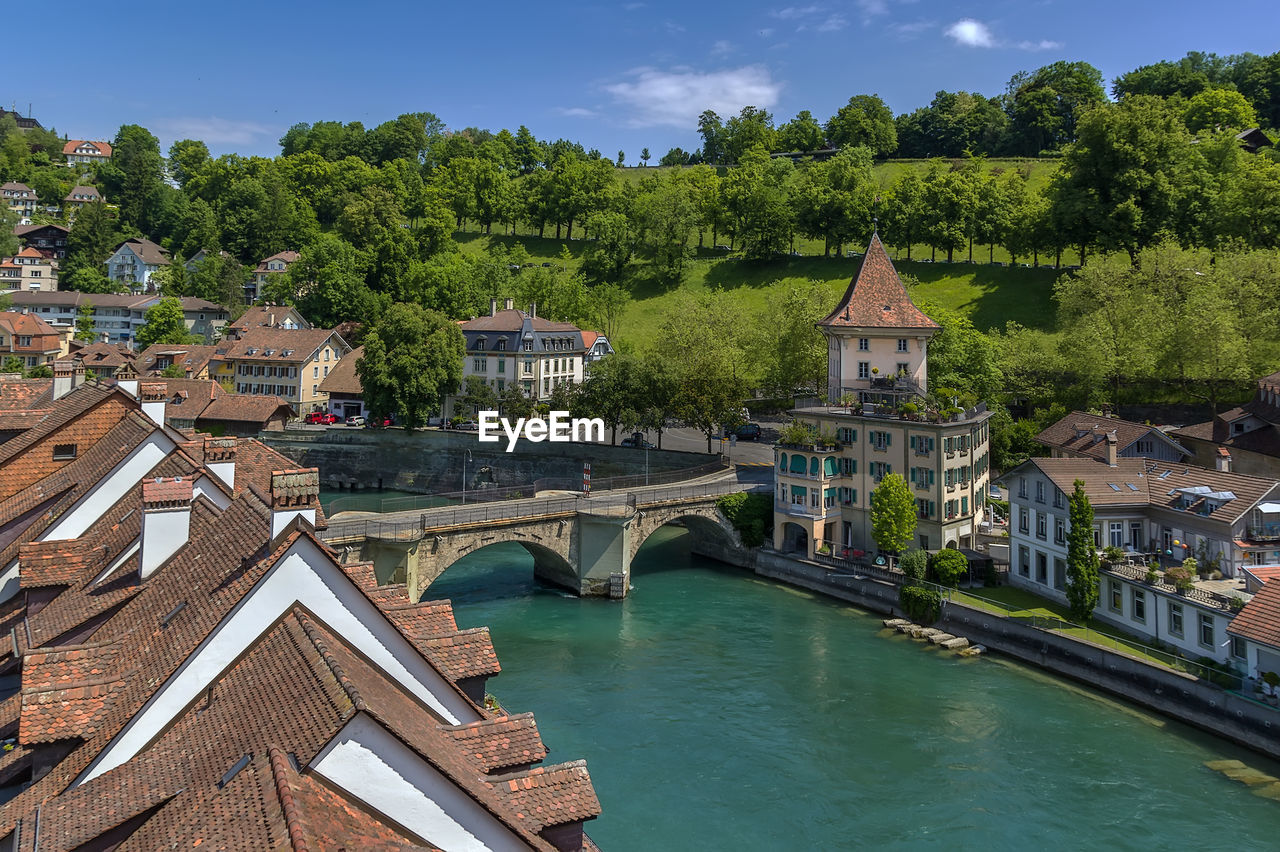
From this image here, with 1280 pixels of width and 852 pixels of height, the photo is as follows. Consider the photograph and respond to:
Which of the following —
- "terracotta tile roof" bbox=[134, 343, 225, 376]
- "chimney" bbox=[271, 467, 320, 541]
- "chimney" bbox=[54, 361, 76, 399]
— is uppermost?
"terracotta tile roof" bbox=[134, 343, 225, 376]

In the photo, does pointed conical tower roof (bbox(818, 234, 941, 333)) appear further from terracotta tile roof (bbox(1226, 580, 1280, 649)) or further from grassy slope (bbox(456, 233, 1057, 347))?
terracotta tile roof (bbox(1226, 580, 1280, 649))

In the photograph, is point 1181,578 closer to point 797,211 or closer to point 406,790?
point 406,790

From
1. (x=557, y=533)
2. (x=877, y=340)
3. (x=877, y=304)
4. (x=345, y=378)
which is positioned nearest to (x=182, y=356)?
(x=345, y=378)

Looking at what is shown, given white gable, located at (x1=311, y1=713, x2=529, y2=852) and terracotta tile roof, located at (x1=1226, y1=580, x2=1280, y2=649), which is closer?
white gable, located at (x1=311, y1=713, x2=529, y2=852)

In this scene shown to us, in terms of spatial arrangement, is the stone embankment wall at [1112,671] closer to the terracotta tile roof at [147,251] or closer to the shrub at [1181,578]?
the shrub at [1181,578]

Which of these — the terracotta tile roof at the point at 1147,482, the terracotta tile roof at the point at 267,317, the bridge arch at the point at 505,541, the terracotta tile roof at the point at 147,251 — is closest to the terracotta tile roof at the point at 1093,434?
the terracotta tile roof at the point at 1147,482

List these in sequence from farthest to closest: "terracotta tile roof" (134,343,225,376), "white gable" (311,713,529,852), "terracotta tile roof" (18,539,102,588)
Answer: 1. "terracotta tile roof" (134,343,225,376)
2. "terracotta tile roof" (18,539,102,588)
3. "white gable" (311,713,529,852)
